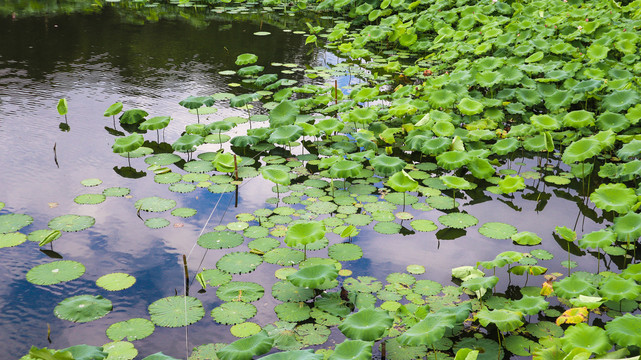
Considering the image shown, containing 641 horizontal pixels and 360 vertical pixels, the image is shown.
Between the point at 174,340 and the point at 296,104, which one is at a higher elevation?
the point at 296,104

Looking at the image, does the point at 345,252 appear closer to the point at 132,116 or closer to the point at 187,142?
the point at 187,142

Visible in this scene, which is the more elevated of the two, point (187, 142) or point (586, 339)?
point (187, 142)

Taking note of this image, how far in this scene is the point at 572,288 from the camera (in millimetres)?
2852

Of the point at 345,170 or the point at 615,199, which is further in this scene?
the point at 345,170

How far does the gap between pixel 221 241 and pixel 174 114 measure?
2.49m

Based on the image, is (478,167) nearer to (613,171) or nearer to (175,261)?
(613,171)

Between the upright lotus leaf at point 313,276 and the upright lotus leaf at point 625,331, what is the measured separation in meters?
1.34

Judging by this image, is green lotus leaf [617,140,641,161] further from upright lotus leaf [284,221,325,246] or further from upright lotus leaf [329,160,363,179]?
upright lotus leaf [284,221,325,246]

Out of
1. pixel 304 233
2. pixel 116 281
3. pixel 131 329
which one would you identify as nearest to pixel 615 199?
pixel 304 233

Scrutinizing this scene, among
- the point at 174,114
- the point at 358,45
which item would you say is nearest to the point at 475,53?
the point at 358,45

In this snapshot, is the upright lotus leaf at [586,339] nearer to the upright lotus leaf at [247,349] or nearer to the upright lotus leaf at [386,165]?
the upright lotus leaf at [247,349]

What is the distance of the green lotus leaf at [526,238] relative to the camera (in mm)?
3467

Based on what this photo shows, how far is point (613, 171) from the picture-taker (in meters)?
4.32

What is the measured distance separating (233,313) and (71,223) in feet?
4.95
